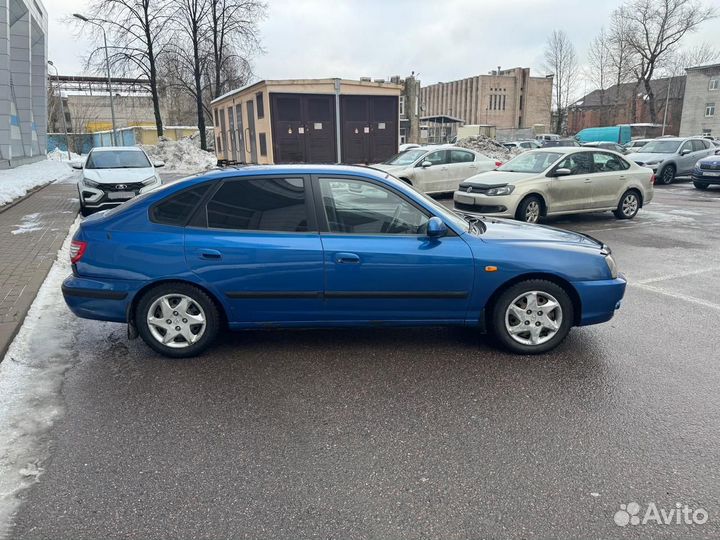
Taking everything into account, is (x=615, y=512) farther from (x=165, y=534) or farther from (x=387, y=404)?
(x=165, y=534)

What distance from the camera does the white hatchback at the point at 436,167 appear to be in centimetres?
1455

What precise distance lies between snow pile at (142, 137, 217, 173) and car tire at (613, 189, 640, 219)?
2564 centimetres

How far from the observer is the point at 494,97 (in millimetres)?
77250

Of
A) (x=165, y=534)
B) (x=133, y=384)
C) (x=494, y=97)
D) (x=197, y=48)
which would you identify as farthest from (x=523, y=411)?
(x=494, y=97)

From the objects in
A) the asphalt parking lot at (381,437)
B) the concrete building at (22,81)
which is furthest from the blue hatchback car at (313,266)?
the concrete building at (22,81)

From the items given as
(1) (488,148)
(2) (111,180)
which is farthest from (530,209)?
(1) (488,148)

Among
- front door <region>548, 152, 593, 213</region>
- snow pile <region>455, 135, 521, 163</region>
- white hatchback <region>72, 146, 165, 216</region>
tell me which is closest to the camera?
front door <region>548, 152, 593, 213</region>

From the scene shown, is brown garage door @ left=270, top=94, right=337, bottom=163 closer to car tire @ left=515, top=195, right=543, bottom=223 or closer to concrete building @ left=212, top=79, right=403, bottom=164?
concrete building @ left=212, top=79, right=403, bottom=164

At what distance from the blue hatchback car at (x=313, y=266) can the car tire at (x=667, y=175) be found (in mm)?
18500

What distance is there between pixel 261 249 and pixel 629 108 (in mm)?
71093

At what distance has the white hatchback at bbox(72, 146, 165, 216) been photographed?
11.6 meters

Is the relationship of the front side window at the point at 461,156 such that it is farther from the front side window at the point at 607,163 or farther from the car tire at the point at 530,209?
the car tire at the point at 530,209

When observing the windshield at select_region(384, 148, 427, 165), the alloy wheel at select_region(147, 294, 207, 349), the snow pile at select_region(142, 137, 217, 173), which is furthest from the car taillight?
the snow pile at select_region(142, 137, 217, 173)

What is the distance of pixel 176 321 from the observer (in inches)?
168
